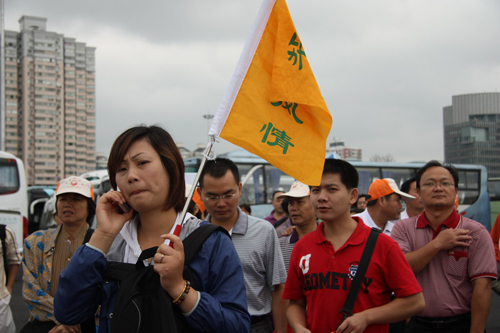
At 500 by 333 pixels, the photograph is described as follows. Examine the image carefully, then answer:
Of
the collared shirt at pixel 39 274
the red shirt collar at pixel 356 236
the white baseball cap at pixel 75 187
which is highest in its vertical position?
the white baseball cap at pixel 75 187

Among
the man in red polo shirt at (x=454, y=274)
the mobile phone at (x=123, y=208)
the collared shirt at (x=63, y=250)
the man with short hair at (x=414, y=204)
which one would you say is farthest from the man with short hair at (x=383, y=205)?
the mobile phone at (x=123, y=208)

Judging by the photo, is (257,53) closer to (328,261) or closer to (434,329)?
(328,261)

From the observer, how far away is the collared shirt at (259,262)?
3.64 m

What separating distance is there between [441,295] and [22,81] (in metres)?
89.0

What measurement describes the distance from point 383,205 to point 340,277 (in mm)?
3050

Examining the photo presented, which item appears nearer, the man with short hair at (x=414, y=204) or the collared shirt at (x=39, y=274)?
the collared shirt at (x=39, y=274)

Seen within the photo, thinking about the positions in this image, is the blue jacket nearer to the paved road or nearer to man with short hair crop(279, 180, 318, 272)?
man with short hair crop(279, 180, 318, 272)

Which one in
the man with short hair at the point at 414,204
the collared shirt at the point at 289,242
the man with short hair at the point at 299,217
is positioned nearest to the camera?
the collared shirt at the point at 289,242

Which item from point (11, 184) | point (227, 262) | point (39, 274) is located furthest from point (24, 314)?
point (227, 262)

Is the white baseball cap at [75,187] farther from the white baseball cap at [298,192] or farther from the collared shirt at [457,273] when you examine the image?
the collared shirt at [457,273]

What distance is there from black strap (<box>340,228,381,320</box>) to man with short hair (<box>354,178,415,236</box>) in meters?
2.78

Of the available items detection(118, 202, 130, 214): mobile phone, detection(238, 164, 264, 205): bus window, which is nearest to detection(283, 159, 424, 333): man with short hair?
detection(118, 202, 130, 214): mobile phone

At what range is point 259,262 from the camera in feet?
12.1

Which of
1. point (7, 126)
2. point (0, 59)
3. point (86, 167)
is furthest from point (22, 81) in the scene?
point (0, 59)
